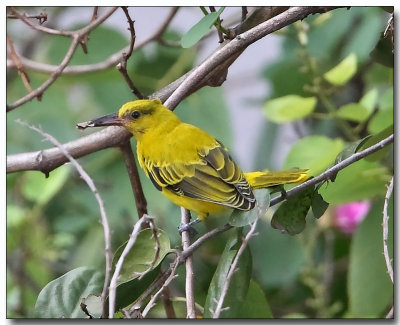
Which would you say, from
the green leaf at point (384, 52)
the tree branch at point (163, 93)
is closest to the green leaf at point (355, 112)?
the green leaf at point (384, 52)

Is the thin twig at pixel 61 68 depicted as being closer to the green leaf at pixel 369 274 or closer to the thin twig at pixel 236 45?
the thin twig at pixel 236 45

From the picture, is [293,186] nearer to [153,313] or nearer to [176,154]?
[176,154]

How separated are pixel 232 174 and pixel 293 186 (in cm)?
7

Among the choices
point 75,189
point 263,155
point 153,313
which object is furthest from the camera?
point 75,189

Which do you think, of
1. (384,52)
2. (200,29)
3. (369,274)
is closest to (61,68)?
(200,29)

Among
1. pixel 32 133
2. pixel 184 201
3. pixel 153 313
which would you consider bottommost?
pixel 153 313

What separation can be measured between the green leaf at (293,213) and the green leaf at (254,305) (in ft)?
0.34

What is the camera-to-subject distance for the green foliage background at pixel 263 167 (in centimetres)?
120

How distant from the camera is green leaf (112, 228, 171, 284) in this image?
2.89 ft

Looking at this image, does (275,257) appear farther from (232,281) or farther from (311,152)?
(232,281)

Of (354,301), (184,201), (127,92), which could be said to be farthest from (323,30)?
(184,201)

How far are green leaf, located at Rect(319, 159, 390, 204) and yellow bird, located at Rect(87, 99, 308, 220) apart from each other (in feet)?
0.55
